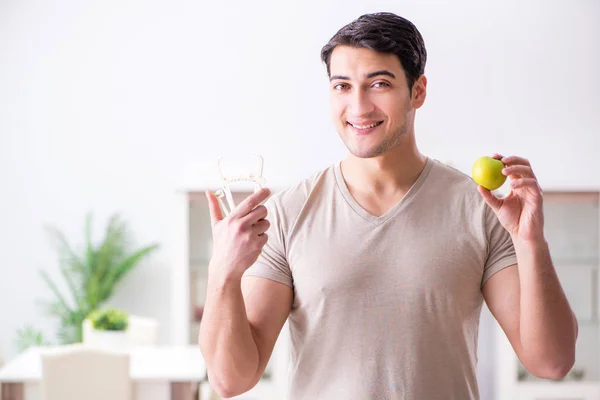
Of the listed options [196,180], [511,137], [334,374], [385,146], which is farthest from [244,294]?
[511,137]

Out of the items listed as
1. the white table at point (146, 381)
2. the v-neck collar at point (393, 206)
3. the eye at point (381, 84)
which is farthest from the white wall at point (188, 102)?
the eye at point (381, 84)

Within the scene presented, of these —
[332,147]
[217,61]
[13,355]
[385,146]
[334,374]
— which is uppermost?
[217,61]

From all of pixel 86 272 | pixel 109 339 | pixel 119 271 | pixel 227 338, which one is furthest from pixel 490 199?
pixel 86 272

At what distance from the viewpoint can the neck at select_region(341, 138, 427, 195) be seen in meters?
1.72

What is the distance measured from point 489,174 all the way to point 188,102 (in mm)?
3807

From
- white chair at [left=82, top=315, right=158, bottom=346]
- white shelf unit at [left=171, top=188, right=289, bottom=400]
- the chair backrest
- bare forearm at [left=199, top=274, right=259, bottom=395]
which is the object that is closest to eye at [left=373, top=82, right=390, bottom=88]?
bare forearm at [left=199, top=274, right=259, bottom=395]

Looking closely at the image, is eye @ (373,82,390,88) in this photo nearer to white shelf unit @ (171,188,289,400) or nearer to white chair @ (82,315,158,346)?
white shelf unit @ (171,188,289,400)

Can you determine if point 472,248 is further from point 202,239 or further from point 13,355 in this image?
point 13,355

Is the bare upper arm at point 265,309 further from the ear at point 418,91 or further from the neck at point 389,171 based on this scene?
the ear at point 418,91

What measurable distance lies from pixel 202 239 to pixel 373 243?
321cm

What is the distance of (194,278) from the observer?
473 centimetres

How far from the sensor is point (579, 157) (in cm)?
527

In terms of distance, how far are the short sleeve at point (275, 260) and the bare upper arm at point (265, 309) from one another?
0.01m

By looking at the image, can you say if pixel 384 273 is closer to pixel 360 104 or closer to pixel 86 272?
pixel 360 104
